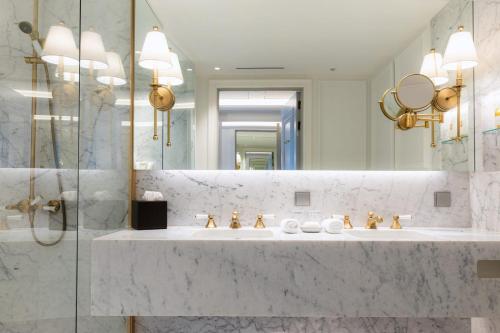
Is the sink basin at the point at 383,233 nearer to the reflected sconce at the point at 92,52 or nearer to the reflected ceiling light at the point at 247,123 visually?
the reflected ceiling light at the point at 247,123

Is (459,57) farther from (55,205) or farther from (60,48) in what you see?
(55,205)

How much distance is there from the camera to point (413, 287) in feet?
4.81

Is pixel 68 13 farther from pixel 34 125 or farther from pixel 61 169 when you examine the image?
pixel 61 169

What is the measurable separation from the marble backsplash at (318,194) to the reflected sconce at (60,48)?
2.64 ft

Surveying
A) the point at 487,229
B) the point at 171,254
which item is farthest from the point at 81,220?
the point at 487,229

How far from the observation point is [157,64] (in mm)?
1959

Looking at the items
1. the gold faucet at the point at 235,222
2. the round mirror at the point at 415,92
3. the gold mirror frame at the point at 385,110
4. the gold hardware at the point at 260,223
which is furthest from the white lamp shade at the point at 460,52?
the gold faucet at the point at 235,222

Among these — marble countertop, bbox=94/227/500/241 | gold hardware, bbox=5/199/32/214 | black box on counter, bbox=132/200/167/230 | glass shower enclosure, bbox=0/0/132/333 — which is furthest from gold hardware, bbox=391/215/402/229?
gold hardware, bbox=5/199/32/214

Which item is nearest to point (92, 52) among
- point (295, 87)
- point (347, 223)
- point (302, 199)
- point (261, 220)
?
point (295, 87)

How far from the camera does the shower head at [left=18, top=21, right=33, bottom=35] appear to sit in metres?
1.26

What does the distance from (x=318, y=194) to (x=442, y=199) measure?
700mm

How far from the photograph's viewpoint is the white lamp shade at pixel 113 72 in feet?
5.46

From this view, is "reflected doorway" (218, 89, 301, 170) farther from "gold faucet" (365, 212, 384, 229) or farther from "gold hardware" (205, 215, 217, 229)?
"gold faucet" (365, 212, 384, 229)

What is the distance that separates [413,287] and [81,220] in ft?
4.77
